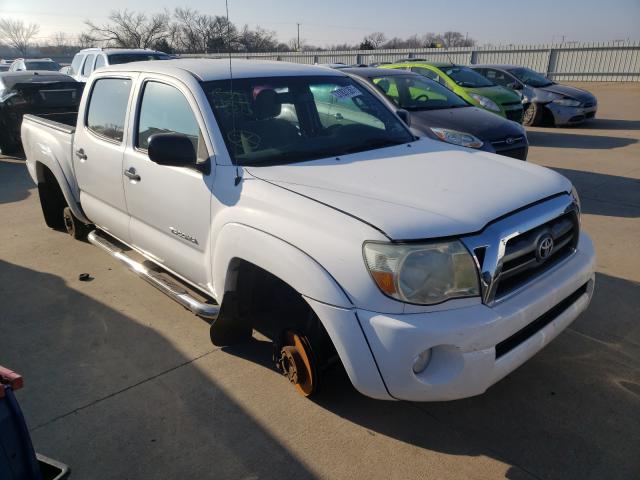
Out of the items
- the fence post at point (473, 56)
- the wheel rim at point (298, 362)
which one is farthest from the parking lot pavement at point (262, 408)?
the fence post at point (473, 56)

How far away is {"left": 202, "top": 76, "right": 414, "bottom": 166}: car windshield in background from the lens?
300cm

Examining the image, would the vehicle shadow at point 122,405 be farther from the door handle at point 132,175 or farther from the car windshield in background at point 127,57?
the car windshield in background at point 127,57

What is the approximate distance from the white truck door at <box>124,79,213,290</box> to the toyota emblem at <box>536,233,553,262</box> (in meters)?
1.80

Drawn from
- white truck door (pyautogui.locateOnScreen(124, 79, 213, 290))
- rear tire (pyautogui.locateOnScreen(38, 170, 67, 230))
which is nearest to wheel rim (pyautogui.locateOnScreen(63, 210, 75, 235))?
rear tire (pyautogui.locateOnScreen(38, 170, 67, 230))

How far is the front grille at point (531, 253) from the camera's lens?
230 cm

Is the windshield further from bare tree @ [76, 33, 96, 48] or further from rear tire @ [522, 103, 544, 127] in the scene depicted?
bare tree @ [76, 33, 96, 48]

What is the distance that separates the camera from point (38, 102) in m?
9.59

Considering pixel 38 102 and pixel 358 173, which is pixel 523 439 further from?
pixel 38 102

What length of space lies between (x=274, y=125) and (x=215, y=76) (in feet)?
1.68

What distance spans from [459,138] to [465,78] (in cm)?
509

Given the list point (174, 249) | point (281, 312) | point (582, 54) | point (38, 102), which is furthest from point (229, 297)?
point (582, 54)

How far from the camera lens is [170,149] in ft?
9.10

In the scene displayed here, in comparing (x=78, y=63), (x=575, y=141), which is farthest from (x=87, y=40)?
(x=575, y=141)

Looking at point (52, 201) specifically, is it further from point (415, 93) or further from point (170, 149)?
point (415, 93)
